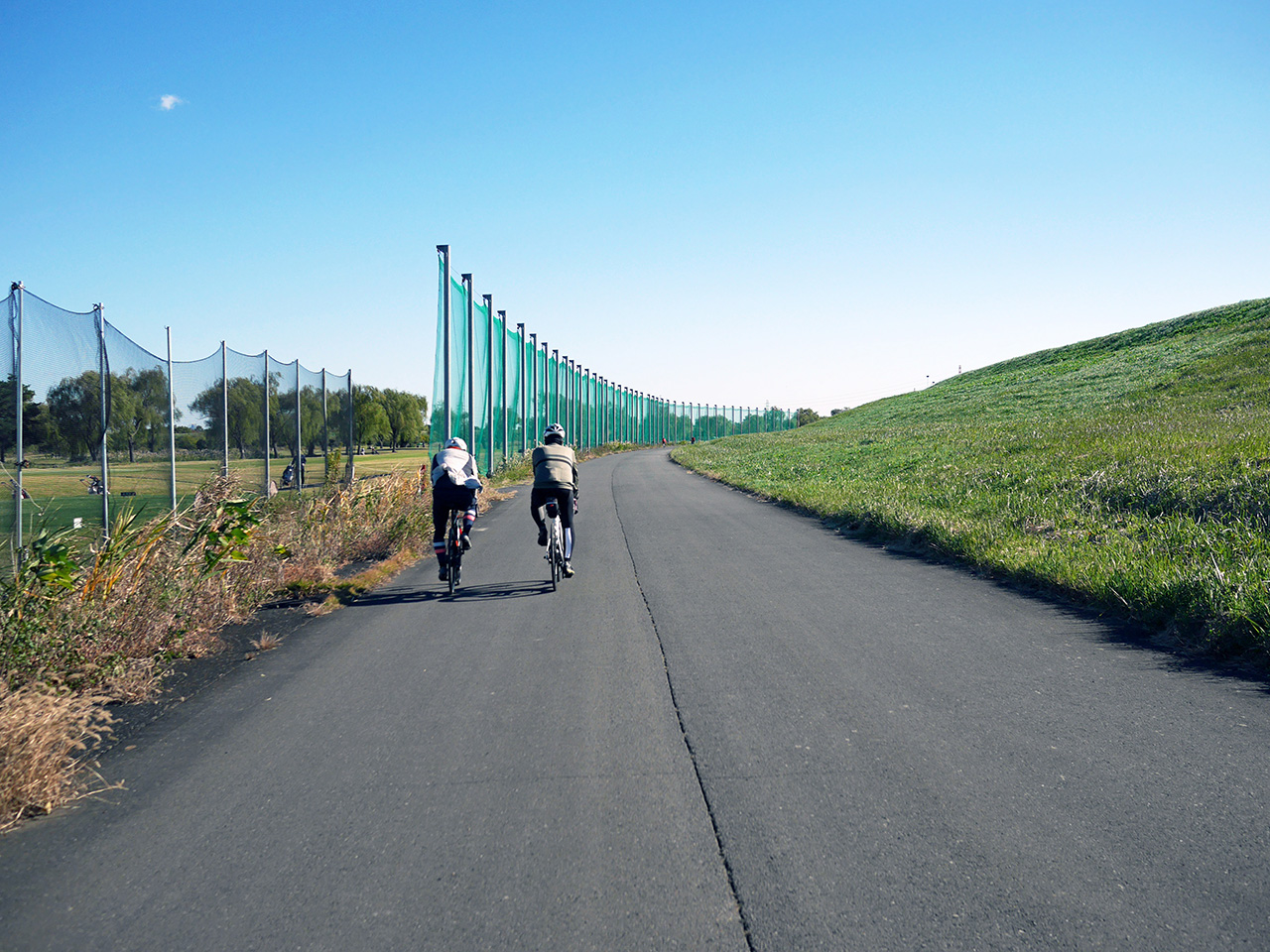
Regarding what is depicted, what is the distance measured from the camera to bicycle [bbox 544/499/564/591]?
9.57 metres

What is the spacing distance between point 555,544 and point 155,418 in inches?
218

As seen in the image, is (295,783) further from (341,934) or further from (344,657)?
(344,657)

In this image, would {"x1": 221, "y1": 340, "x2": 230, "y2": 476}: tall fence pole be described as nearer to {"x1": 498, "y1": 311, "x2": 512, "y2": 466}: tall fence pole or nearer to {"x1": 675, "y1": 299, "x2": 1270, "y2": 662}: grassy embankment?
{"x1": 675, "y1": 299, "x2": 1270, "y2": 662}: grassy embankment

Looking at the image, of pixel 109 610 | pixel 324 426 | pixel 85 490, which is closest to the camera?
pixel 109 610

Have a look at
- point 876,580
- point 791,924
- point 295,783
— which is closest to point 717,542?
point 876,580

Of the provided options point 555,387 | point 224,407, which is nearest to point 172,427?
point 224,407

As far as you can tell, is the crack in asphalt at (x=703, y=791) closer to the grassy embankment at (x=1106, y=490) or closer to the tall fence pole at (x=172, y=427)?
the grassy embankment at (x=1106, y=490)

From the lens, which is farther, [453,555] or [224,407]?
[224,407]

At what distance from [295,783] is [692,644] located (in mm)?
3334

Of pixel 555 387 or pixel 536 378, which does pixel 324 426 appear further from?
pixel 555 387

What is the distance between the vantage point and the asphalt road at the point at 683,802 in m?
3.04

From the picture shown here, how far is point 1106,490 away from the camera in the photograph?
508 inches

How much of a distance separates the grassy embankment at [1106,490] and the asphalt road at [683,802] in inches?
35.0

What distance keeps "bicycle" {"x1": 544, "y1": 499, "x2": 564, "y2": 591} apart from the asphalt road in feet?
7.34
